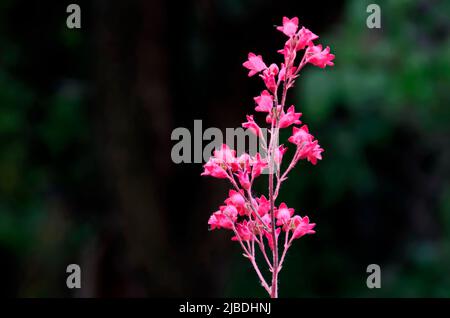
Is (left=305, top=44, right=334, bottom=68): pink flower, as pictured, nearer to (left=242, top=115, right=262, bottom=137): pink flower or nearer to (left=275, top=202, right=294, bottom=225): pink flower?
(left=242, top=115, right=262, bottom=137): pink flower

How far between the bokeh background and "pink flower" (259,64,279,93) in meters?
2.37

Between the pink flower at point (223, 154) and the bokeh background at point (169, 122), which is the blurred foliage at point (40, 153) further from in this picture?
the pink flower at point (223, 154)

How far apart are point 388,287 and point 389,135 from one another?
3.64 ft

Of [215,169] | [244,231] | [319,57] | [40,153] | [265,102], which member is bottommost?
[244,231]

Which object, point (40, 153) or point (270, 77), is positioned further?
point (40, 153)

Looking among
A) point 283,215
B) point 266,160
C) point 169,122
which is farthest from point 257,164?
point 169,122

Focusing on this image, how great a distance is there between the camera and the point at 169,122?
4.00 metres

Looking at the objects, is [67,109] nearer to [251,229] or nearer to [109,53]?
[109,53]

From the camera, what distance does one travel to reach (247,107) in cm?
421

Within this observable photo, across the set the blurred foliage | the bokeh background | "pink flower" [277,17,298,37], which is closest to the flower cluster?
"pink flower" [277,17,298,37]

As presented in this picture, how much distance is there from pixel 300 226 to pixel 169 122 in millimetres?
2767

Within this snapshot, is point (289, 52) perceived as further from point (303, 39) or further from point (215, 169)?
point (215, 169)

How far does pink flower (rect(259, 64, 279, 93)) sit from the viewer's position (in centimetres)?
124

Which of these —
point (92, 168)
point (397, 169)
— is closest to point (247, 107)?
point (92, 168)
